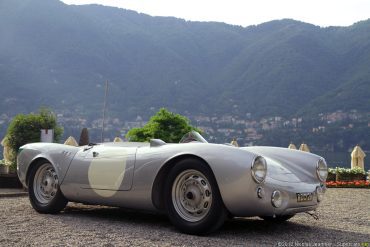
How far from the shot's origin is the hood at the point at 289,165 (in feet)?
17.4

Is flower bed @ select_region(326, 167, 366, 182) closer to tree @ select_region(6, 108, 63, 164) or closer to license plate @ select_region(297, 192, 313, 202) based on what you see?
tree @ select_region(6, 108, 63, 164)

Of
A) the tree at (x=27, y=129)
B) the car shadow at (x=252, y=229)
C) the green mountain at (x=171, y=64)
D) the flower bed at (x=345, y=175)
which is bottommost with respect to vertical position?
the flower bed at (x=345, y=175)

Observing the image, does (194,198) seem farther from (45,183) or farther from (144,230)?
(45,183)

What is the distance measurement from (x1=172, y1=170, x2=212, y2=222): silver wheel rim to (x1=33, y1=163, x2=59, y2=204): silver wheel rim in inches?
74.5

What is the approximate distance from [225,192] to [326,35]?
129 m

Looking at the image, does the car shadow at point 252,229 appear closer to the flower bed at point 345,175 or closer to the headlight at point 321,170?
the headlight at point 321,170

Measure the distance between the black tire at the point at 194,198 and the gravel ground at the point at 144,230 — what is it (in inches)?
4.7

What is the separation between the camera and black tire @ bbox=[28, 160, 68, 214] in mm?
6316

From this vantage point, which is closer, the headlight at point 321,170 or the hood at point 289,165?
the hood at point 289,165

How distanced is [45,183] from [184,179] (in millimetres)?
2224

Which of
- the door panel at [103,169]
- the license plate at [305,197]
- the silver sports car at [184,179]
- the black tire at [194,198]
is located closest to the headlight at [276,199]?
the silver sports car at [184,179]

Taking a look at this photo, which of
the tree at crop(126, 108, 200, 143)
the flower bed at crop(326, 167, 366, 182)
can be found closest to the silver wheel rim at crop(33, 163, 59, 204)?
the tree at crop(126, 108, 200, 143)

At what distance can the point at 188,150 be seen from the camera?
17.0ft

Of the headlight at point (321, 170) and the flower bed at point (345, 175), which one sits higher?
the headlight at point (321, 170)
